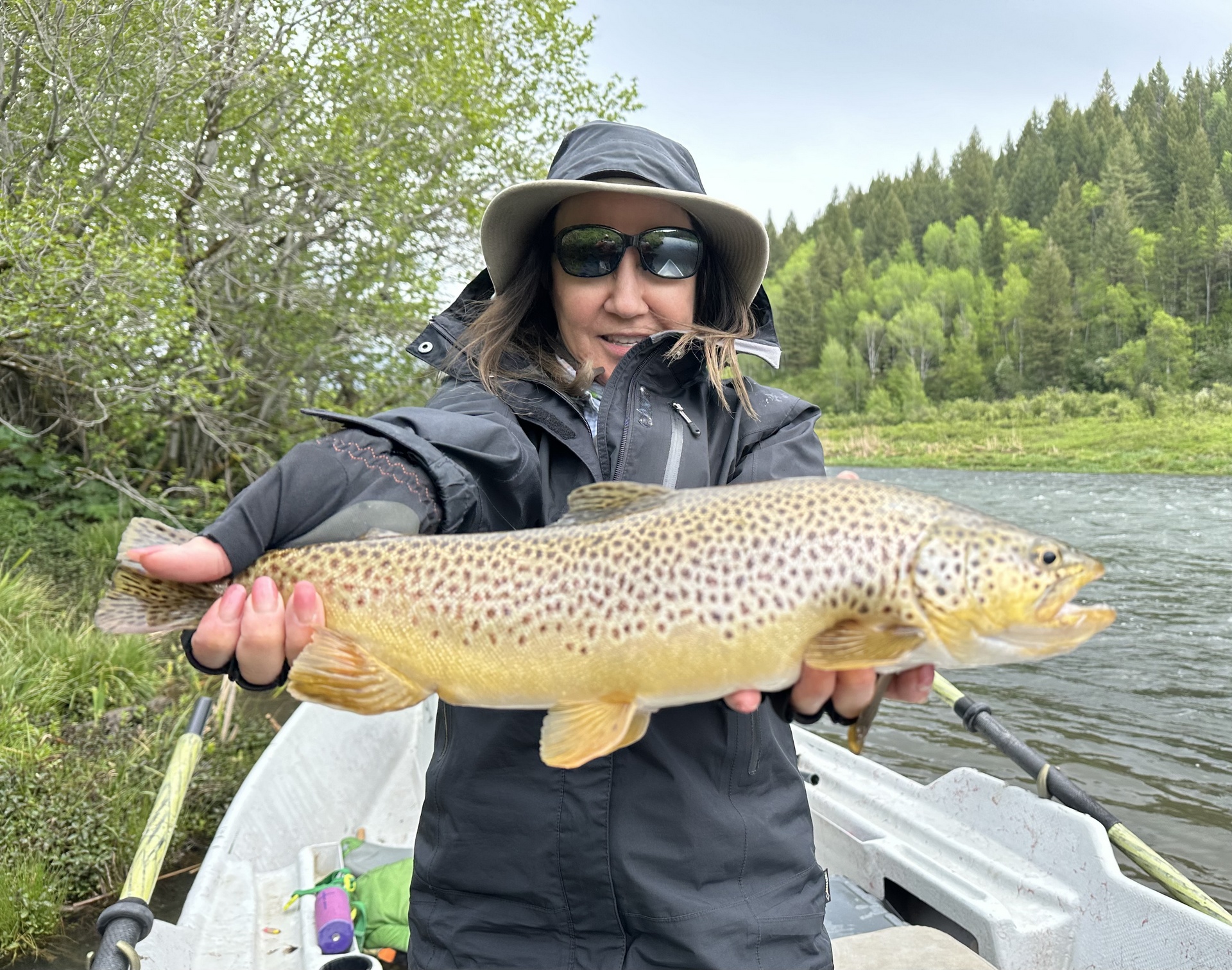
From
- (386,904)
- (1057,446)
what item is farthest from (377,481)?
(1057,446)

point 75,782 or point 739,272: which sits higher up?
point 739,272

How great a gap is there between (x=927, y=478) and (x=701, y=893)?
41.5 metres

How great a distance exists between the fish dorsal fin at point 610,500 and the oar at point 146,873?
2.29 meters

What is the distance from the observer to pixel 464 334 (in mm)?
2898

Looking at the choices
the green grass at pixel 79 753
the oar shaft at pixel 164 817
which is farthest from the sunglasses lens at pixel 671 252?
the green grass at pixel 79 753

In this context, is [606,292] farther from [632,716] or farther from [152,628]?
[152,628]

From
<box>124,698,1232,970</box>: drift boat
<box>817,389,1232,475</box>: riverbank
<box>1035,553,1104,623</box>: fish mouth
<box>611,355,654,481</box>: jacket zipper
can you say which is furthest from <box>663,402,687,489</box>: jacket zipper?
<box>817,389,1232,475</box>: riverbank

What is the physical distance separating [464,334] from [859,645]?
166cm

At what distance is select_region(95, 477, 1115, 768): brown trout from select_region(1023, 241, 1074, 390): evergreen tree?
9071 centimetres

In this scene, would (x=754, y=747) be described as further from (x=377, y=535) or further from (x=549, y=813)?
(x=377, y=535)

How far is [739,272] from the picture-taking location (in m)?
3.28

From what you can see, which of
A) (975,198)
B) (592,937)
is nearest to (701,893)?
(592,937)

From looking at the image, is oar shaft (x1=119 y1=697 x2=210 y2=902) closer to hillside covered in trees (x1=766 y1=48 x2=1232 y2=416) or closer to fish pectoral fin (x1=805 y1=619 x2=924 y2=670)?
fish pectoral fin (x1=805 y1=619 x2=924 y2=670)

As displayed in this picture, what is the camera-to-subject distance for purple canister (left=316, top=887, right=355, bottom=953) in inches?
170
